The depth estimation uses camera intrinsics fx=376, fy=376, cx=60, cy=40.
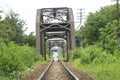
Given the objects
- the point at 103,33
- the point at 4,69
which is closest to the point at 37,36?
the point at 103,33

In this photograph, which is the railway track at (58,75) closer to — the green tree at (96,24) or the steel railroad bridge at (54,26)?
the steel railroad bridge at (54,26)

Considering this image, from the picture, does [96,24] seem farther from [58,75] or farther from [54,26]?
[58,75]

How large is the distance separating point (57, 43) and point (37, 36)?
6442cm

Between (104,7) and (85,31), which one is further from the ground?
(104,7)

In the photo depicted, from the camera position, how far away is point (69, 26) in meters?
64.6

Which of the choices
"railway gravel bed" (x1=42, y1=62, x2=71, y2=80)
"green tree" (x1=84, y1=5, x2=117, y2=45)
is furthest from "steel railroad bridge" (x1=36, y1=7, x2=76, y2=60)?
"railway gravel bed" (x1=42, y1=62, x2=71, y2=80)

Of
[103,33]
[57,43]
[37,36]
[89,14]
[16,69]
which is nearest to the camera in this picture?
[16,69]

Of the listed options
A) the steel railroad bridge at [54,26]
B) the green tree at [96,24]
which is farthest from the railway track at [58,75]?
the green tree at [96,24]

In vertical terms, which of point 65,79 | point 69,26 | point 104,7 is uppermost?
point 104,7

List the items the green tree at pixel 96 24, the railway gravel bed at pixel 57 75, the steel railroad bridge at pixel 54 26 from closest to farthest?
the railway gravel bed at pixel 57 75, the steel railroad bridge at pixel 54 26, the green tree at pixel 96 24

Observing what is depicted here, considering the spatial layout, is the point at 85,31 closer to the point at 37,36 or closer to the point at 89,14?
the point at 89,14

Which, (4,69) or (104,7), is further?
(104,7)

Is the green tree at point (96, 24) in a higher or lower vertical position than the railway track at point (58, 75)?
higher

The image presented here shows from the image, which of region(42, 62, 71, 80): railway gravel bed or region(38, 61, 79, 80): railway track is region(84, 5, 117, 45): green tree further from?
region(38, 61, 79, 80): railway track
